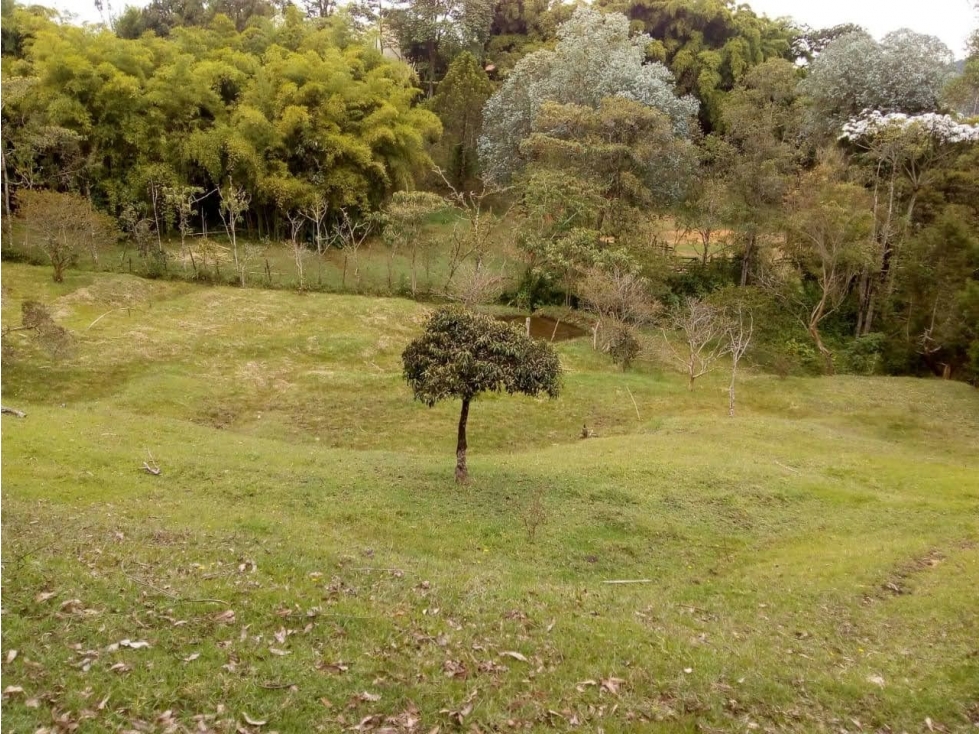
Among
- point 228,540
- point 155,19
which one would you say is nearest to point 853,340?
point 228,540

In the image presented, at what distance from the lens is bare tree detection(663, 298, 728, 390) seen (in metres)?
30.9

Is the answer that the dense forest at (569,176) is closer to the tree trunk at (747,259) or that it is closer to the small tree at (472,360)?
the tree trunk at (747,259)

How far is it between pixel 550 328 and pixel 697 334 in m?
13.2

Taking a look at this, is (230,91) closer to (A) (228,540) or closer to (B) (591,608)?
(A) (228,540)

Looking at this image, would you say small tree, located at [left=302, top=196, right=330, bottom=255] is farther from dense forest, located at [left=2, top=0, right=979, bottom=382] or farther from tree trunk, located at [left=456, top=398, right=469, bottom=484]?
tree trunk, located at [left=456, top=398, right=469, bottom=484]

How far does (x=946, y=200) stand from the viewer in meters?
39.6

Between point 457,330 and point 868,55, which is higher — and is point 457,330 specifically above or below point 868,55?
below

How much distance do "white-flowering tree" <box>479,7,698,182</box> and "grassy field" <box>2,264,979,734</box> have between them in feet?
85.5

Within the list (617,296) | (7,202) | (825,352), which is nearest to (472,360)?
(617,296)

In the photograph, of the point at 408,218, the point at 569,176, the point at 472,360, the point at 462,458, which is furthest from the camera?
the point at 569,176

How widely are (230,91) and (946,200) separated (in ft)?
157

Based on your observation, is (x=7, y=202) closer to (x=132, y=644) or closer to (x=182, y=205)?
(x=182, y=205)

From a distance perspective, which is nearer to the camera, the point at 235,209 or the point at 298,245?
the point at 235,209

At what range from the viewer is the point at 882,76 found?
4438 centimetres
